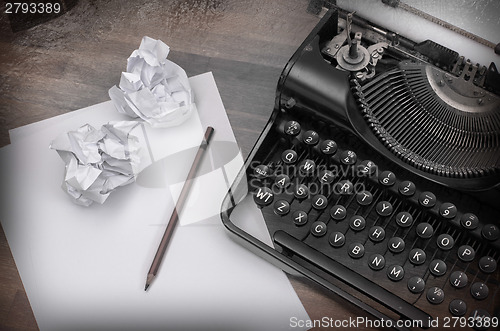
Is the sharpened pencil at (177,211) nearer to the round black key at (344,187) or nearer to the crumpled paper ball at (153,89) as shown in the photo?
the crumpled paper ball at (153,89)

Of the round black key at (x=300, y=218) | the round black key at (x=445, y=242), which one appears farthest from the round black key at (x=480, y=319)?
the round black key at (x=300, y=218)

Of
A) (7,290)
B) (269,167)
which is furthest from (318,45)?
(7,290)

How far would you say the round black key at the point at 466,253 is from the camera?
135 cm

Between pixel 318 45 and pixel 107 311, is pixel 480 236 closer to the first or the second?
pixel 318 45

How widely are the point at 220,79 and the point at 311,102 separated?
11.5 inches

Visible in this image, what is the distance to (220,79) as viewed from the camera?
1658 millimetres

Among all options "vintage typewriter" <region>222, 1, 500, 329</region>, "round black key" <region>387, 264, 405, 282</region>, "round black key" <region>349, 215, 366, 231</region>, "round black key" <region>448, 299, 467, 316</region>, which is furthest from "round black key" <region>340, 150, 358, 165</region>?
"round black key" <region>448, 299, 467, 316</region>

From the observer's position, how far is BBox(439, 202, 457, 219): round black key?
1.37 metres

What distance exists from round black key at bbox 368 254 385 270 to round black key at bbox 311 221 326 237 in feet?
0.32

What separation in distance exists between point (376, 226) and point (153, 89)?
524 mm

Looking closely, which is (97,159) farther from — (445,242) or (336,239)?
(445,242)

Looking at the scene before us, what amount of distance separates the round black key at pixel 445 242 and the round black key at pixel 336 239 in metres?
0.17

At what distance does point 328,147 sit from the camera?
4.71 ft

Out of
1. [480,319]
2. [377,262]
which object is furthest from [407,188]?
[480,319]
